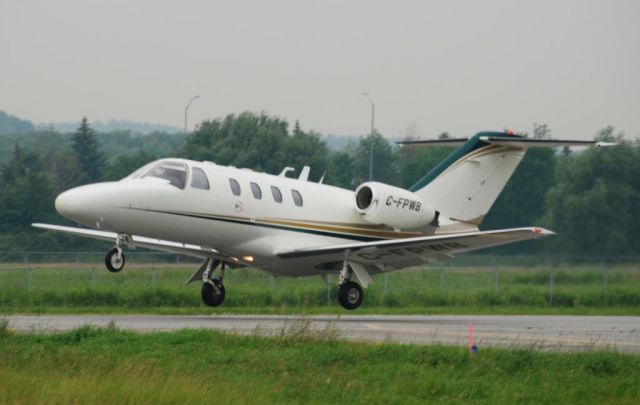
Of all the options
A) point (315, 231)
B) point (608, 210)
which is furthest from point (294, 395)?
point (608, 210)

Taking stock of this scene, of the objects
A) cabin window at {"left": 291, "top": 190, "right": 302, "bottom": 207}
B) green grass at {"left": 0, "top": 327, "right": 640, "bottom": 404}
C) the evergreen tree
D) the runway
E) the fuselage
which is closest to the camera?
green grass at {"left": 0, "top": 327, "right": 640, "bottom": 404}

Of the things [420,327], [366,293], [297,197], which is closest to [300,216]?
[297,197]

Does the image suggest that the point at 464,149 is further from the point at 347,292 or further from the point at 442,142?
the point at 347,292

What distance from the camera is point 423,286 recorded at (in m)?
37.8

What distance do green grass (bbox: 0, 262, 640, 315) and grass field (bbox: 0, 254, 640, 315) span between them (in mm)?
26

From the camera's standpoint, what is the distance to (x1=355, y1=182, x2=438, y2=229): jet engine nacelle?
2652 centimetres

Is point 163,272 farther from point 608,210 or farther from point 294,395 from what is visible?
point 294,395

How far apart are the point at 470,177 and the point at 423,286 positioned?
1033cm

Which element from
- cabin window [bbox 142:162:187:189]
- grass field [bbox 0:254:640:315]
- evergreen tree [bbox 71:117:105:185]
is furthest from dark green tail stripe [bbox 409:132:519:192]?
evergreen tree [bbox 71:117:105:185]

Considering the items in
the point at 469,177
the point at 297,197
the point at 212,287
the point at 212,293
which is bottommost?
the point at 212,293

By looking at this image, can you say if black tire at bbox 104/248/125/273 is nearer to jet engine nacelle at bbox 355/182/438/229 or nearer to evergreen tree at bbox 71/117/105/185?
jet engine nacelle at bbox 355/182/438/229

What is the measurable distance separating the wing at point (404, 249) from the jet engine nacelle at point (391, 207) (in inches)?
40.3

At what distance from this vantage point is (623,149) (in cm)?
3988

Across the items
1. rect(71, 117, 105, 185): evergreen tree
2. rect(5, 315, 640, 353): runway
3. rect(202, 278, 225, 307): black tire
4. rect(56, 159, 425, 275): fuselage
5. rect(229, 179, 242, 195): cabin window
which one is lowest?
rect(5, 315, 640, 353): runway
